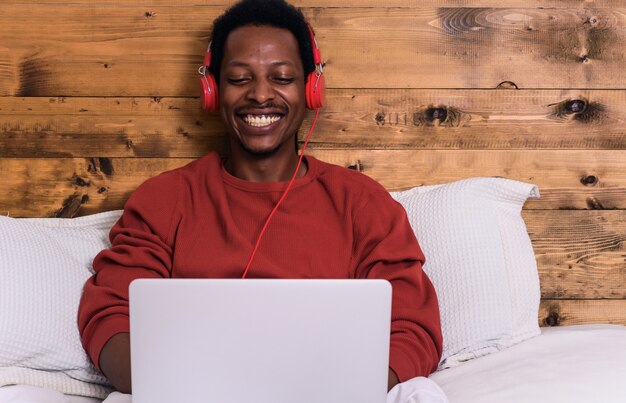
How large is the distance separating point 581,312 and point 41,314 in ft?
4.19

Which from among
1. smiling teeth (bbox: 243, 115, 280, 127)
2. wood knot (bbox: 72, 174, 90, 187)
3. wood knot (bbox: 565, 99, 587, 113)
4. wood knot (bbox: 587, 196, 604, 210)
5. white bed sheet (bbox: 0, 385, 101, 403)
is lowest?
white bed sheet (bbox: 0, 385, 101, 403)

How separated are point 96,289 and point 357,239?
530 millimetres

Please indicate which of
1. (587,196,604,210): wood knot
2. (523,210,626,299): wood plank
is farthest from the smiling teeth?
(587,196,604,210): wood knot

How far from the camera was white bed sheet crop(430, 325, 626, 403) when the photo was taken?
105 centimetres

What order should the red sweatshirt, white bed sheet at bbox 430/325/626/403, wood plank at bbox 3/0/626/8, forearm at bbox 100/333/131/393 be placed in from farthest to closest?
wood plank at bbox 3/0/626/8
the red sweatshirt
forearm at bbox 100/333/131/393
white bed sheet at bbox 430/325/626/403

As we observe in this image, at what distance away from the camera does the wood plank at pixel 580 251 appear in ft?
5.45

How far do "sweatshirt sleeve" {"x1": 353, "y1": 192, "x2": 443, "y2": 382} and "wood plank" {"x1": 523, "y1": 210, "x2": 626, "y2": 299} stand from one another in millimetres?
475

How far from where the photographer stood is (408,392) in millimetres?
Answer: 1022

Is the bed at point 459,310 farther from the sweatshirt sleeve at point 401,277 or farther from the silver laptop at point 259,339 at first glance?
the silver laptop at point 259,339

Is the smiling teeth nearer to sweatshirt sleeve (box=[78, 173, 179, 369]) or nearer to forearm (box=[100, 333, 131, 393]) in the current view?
sweatshirt sleeve (box=[78, 173, 179, 369])

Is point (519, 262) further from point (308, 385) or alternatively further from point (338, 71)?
point (308, 385)

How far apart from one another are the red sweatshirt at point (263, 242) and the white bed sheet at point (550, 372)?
91 mm

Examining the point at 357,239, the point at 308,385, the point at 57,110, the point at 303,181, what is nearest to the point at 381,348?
the point at 308,385

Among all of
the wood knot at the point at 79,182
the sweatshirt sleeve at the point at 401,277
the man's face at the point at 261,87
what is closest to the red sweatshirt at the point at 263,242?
the sweatshirt sleeve at the point at 401,277
